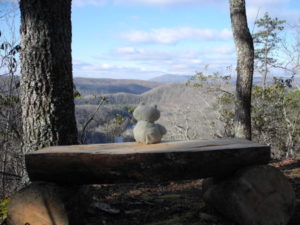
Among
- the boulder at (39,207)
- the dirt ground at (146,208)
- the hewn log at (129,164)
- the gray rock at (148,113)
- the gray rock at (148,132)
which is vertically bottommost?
the dirt ground at (146,208)

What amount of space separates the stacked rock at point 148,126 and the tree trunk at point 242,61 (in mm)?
2976

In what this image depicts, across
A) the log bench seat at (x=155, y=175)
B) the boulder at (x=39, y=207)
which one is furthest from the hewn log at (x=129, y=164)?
the boulder at (x=39, y=207)

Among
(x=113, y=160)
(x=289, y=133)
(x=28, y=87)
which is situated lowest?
(x=289, y=133)

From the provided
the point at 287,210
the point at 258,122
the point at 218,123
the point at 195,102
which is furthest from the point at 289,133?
the point at 287,210

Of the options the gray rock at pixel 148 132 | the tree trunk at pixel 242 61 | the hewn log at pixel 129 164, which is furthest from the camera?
the tree trunk at pixel 242 61

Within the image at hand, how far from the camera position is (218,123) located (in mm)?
12172

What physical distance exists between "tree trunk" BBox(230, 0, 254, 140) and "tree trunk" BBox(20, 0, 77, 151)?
3222 millimetres

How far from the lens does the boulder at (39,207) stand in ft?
8.51

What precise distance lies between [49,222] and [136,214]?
3.34 ft

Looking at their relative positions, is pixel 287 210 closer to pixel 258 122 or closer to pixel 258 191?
pixel 258 191

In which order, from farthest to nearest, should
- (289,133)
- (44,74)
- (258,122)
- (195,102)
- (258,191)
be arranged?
1. (195,102)
2. (289,133)
3. (258,122)
4. (44,74)
5. (258,191)

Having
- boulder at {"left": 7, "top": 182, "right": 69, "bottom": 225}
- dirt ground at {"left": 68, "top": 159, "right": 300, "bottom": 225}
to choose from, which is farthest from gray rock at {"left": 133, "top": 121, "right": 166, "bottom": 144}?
boulder at {"left": 7, "top": 182, "right": 69, "bottom": 225}

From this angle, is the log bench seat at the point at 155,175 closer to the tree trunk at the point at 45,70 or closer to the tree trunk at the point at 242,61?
the tree trunk at the point at 45,70

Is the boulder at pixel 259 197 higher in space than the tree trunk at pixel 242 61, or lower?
lower
